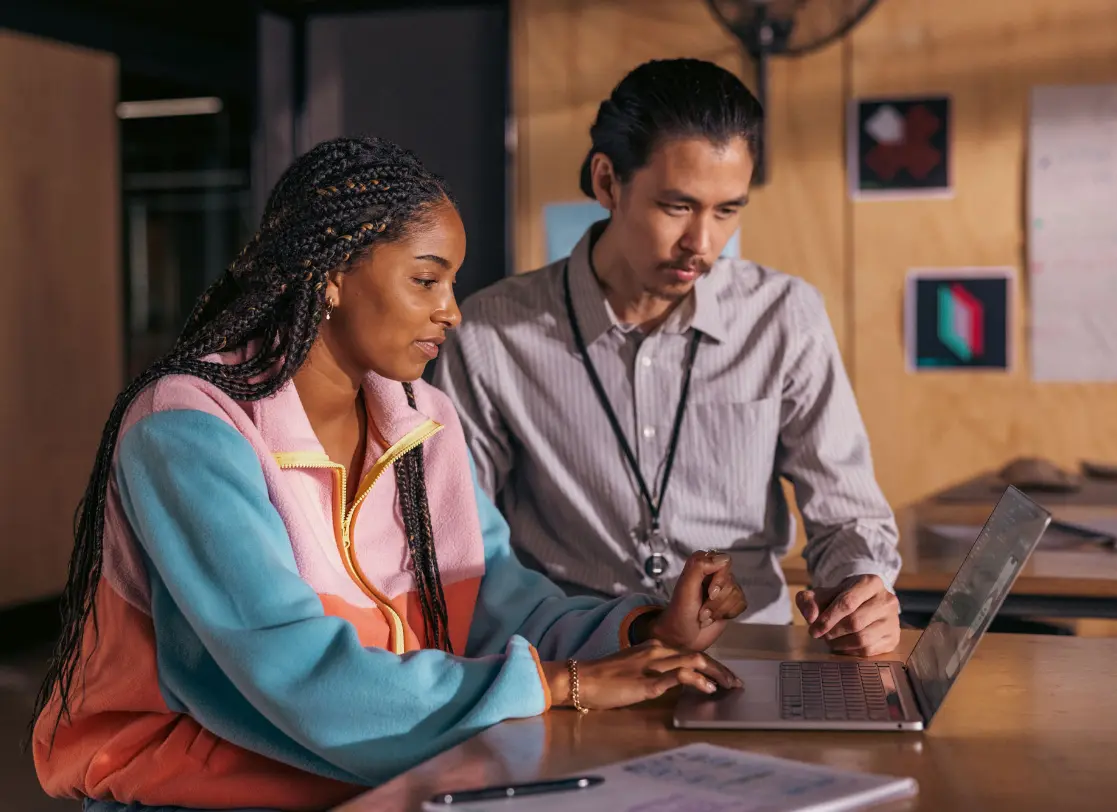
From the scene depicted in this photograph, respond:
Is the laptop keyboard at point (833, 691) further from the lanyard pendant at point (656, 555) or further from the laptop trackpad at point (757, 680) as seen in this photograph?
the lanyard pendant at point (656, 555)

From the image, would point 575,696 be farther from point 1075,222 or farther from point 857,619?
point 1075,222

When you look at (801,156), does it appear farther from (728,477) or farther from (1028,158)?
(728,477)

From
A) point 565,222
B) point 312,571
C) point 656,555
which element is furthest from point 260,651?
point 565,222

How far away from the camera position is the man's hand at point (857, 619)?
5.58 ft

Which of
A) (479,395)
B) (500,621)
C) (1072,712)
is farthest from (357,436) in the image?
(1072,712)

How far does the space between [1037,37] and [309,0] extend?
2.34 metres

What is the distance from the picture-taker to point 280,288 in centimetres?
159

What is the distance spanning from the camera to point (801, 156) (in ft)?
13.2

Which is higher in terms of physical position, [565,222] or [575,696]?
[565,222]

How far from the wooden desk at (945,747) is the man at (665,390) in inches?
23.5

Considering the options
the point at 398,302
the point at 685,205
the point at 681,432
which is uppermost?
the point at 685,205

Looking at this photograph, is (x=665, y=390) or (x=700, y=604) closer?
(x=700, y=604)

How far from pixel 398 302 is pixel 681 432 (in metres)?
0.75

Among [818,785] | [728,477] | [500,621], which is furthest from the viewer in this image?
[728,477]
